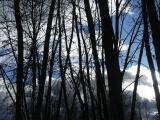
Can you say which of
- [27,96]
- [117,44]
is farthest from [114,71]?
[27,96]

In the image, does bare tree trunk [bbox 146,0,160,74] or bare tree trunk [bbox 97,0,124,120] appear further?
bare tree trunk [bbox 146,0,160,74]

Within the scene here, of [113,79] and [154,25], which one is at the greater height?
[154,25]

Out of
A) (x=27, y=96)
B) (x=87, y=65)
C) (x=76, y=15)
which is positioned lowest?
(x=27, y=96)

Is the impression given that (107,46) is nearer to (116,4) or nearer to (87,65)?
(116,4)

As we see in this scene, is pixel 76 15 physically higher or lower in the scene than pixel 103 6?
higher

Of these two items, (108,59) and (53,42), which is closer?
(108,59)

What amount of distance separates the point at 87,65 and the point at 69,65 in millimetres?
845

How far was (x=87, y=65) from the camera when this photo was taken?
1223cm

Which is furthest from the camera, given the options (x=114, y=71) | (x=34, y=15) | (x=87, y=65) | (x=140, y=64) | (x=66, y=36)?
(x=34, y=15)

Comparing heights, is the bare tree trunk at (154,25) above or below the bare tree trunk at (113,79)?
above

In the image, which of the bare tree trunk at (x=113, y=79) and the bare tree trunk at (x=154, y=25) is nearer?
the bare tree trunk at (x=113, y=79)

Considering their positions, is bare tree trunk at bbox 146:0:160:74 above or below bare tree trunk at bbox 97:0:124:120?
above

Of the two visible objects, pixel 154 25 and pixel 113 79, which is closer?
pixel 113 79

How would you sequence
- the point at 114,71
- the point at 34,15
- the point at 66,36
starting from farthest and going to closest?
the point at 34,15, the point at 66,36, the point at 114,71
